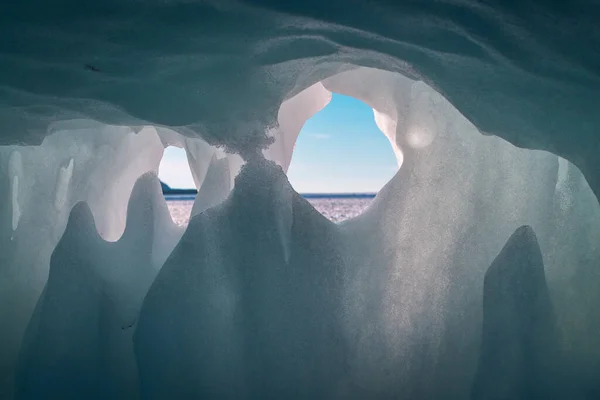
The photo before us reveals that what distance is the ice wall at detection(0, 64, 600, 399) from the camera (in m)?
2.70

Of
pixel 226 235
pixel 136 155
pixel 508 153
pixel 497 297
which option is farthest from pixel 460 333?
pixel 136 155

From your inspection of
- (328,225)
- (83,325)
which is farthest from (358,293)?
(83,325)

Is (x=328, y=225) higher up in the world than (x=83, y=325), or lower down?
higher up

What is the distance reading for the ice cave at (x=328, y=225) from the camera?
2328 millimetres

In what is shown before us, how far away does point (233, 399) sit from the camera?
8.93ft

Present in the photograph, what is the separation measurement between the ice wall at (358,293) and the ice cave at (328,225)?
0.01m

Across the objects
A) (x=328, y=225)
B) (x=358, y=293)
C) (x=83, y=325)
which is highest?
(x=328, y=225)

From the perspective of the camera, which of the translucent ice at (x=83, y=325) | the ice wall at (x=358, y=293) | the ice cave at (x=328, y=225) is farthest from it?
the translucent ice at (x=83, y=325)

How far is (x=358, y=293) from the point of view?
9.79 feet

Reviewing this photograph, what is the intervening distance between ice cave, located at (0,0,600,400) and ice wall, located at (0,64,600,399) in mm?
11

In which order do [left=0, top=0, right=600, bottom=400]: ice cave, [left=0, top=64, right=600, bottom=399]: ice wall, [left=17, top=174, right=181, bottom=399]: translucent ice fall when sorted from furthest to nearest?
[left=17, top=174, right=181, bottom=399]: translucent ice → [left=0, top=64, right=600, bottom=399]: ice wall → [left=0, top=0, right=600, bottom=400]: ice cave

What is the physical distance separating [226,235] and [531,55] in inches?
75.5

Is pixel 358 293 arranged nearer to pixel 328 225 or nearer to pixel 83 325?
pixel 328 225

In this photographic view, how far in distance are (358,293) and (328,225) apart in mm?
465
